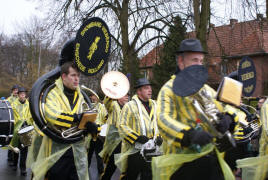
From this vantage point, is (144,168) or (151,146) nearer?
(151,146)

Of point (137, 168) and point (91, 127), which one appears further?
point (137, 168)

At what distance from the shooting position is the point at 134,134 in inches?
206

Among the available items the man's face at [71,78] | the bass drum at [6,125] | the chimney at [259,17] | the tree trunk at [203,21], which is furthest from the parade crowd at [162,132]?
the chimney at [259,17]

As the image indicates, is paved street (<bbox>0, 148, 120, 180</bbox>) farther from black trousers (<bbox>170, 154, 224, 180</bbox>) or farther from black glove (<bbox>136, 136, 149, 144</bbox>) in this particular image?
black trousers (<bbox>170, 154, 224, 180</bbox>)

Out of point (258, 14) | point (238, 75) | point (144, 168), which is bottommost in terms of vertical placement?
point (144, 168)

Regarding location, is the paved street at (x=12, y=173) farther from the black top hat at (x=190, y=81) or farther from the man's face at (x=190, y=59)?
the black top hat at (x=190, y=81)

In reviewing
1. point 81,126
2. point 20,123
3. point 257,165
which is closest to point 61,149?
point 81,126

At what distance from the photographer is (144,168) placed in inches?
210

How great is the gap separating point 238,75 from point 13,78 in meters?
42.7

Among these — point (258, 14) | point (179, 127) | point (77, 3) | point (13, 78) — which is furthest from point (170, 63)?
point (13, 78)

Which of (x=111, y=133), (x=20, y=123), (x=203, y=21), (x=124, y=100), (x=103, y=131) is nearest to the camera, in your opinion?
(x=111, y=133)

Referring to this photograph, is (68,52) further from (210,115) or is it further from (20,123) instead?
(20,123)

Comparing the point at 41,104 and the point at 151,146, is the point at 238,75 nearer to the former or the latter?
the point at 151,146

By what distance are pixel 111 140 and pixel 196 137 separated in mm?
4646
